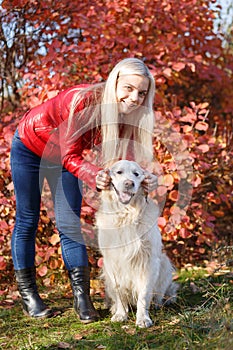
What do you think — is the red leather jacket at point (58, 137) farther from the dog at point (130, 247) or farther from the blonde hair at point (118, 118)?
the dog at point (130, 247)

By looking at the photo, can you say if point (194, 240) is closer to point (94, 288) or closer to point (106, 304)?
point (94, 288)

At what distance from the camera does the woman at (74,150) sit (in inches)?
99.5

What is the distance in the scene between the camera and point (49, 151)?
2.68 meters

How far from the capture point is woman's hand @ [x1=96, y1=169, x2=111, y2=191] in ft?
8.11

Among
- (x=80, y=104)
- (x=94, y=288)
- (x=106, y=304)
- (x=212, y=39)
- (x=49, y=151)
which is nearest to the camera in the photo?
(x=80, y=104)

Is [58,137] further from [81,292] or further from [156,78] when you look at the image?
[156,78]

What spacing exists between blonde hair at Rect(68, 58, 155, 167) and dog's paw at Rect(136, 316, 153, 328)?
3.04 ft

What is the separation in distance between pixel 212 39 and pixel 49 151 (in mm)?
2676

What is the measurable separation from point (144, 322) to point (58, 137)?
1.17 meters

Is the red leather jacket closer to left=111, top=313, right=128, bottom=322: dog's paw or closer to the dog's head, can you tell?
the dog's head

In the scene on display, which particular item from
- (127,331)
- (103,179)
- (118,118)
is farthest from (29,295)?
(118,118)

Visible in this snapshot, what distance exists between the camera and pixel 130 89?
2523mm

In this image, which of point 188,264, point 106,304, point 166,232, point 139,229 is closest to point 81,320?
point 106,304

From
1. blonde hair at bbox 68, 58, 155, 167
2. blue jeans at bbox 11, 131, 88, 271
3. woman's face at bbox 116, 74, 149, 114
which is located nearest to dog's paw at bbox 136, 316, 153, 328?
blue jeans at bbox 11, 131, 88, 271
